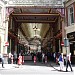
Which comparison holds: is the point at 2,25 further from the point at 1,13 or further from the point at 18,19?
the point at 18,19

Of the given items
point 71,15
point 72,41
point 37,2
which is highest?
point 37,2

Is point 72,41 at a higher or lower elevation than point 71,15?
lower

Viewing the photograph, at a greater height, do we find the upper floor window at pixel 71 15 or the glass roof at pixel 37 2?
the glass roof at pixel 37 2

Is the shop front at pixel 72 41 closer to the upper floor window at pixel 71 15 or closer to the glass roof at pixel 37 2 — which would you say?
the upper floor window at pixel 71 15

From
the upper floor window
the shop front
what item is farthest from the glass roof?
A: the shop front

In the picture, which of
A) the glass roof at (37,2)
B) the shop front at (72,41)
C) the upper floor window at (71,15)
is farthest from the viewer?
the glass roof at (37,2)

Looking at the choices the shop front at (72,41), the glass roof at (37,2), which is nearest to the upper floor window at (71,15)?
the shop front at (72,41)

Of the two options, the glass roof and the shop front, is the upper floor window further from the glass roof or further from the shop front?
the glass roof

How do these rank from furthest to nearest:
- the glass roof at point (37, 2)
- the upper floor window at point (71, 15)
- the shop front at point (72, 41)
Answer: the glass roof at point (37, 2) < the upper floor window at point (71, 15) < the shop front at point (72, 41)

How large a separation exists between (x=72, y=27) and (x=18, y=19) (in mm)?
17645

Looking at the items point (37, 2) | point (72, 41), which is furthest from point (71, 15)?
point (37, 2)

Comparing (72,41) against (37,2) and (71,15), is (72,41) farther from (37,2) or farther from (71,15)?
(37,2)

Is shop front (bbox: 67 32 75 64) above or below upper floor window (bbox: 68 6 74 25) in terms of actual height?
below

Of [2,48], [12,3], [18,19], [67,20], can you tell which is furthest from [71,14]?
[18,19]
